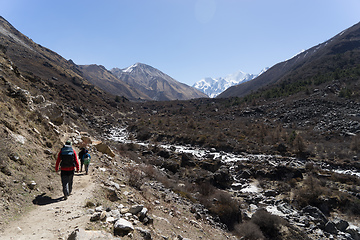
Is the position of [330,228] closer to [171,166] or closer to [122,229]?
[122,229]

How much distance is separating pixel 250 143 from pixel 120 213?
27.7 m

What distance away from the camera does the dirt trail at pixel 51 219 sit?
4105 millimetres

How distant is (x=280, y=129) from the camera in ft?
115

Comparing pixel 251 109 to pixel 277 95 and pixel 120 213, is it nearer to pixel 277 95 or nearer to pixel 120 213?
pixel 277 95

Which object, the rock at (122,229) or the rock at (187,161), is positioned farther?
the rock at (187,161)

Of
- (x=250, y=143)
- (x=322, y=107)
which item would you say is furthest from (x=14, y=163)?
(x=322, y=107)

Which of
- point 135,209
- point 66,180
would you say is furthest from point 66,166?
point 135,209

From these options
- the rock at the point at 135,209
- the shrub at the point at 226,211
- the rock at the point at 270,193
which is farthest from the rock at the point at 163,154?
the rock at the point at 135,209

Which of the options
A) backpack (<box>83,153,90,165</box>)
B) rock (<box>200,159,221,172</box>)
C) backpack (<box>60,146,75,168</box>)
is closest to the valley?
rock (<box>200,159,221,172</box>)

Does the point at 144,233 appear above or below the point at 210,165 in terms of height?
above

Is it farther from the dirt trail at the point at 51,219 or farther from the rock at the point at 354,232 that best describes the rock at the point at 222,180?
the dirt trail at the point at 51,219

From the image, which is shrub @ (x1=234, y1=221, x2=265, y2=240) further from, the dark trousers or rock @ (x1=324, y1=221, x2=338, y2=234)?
the dark trousers

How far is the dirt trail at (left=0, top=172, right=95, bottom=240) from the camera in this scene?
13.5ft

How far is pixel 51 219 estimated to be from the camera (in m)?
4.83
